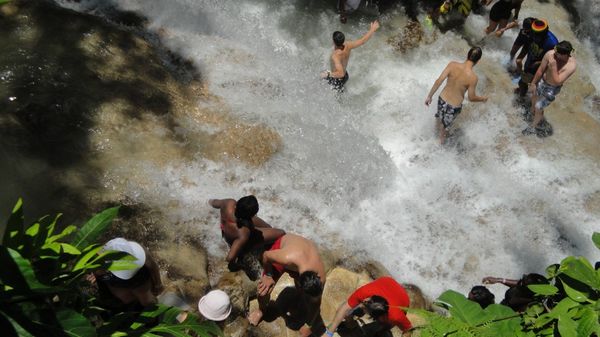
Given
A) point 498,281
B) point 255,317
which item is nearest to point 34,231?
point 255,317

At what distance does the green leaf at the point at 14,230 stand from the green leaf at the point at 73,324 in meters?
0.45

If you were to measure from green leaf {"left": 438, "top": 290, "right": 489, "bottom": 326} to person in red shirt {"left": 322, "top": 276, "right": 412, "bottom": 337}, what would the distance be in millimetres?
2205

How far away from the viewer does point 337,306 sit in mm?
5500

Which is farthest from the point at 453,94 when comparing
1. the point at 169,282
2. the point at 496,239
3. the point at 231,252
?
the point at 169,282

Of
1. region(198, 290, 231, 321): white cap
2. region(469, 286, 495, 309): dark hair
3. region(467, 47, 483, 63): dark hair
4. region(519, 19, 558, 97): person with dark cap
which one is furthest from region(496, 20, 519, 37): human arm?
region(198, 290, 231, 321): white cap

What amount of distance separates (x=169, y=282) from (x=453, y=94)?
14.6ft

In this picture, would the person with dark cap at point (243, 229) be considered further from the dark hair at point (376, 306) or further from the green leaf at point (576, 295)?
the green leaf at point (576, 295)

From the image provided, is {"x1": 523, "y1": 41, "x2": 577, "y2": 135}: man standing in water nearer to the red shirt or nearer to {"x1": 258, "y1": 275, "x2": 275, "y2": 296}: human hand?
the red shirt

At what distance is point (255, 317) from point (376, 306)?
123 centimetres

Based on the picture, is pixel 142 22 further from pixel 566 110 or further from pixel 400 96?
pixel 566 110

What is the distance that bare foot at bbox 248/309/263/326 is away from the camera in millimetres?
5051

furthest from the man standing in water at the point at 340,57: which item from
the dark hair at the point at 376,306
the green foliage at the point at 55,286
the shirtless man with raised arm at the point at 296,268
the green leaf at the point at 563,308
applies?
the green leaf at the point at 563,308

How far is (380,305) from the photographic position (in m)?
4.52

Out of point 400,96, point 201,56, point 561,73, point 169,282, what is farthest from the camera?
point 400,96
